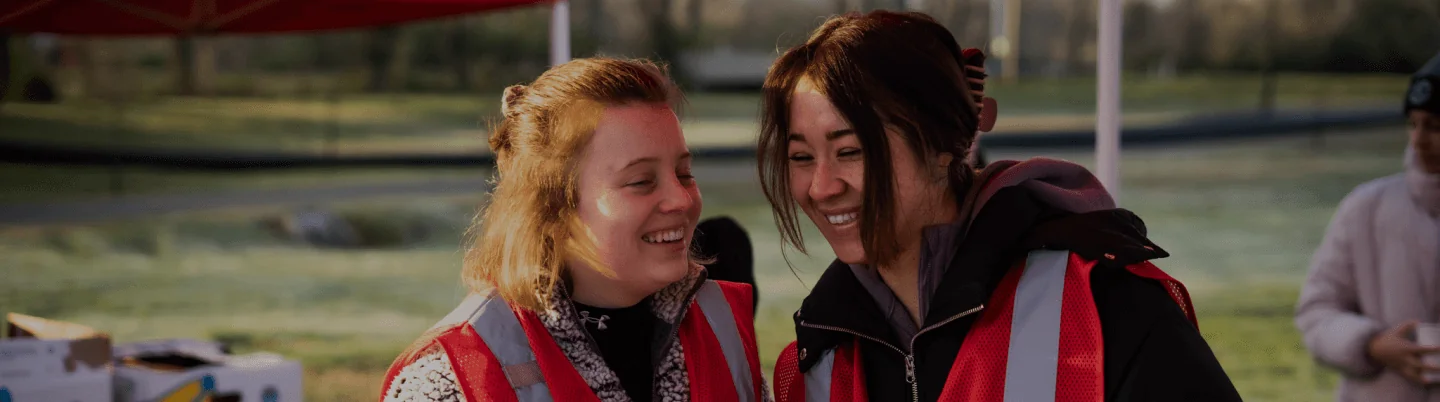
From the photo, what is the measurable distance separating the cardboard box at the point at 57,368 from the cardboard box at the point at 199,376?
0.08 meters

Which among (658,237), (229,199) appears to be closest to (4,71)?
(229,199)

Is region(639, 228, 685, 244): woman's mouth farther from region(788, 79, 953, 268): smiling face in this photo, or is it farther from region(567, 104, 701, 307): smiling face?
region(788, 79, 953, 268): smiling face

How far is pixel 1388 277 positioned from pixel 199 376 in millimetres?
3003

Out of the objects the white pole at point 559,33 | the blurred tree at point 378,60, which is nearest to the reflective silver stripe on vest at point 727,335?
the white pole at point 559,33

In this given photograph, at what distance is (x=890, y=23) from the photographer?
4.98ft

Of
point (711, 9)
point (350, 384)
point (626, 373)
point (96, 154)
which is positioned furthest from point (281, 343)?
point (626, 373)

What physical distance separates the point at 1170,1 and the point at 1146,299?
1034 cm

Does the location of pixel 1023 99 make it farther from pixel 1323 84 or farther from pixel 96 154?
pixel 96 154

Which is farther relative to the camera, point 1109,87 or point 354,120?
point 354,120

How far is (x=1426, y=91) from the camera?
3094 mm

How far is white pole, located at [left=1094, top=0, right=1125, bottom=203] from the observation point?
3193 millimetres

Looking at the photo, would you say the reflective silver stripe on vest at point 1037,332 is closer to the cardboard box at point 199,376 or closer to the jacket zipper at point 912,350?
the jacket zipper at point 912,350

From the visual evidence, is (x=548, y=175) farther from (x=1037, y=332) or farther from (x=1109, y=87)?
(x=1109, y=87)

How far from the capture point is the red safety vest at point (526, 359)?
152 centimetres
